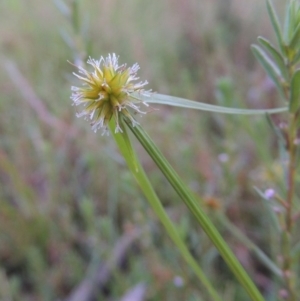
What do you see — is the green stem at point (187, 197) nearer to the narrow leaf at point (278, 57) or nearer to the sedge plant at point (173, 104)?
the sedge plant at point (173, 104)

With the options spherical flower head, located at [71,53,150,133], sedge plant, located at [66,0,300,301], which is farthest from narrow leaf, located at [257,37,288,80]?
spherical flower head, located at [71,53,150,133]

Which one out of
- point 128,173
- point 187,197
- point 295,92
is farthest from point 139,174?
point 128,173

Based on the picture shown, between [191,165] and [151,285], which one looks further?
[191,165]

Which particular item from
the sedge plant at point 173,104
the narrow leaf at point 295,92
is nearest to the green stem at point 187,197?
the sedge plant at point 173,104

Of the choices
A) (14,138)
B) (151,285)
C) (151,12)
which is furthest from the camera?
(151,12)

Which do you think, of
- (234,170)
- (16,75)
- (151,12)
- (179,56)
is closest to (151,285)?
(234,170)

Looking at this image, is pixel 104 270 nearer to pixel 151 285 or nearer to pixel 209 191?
pixel 151 285
